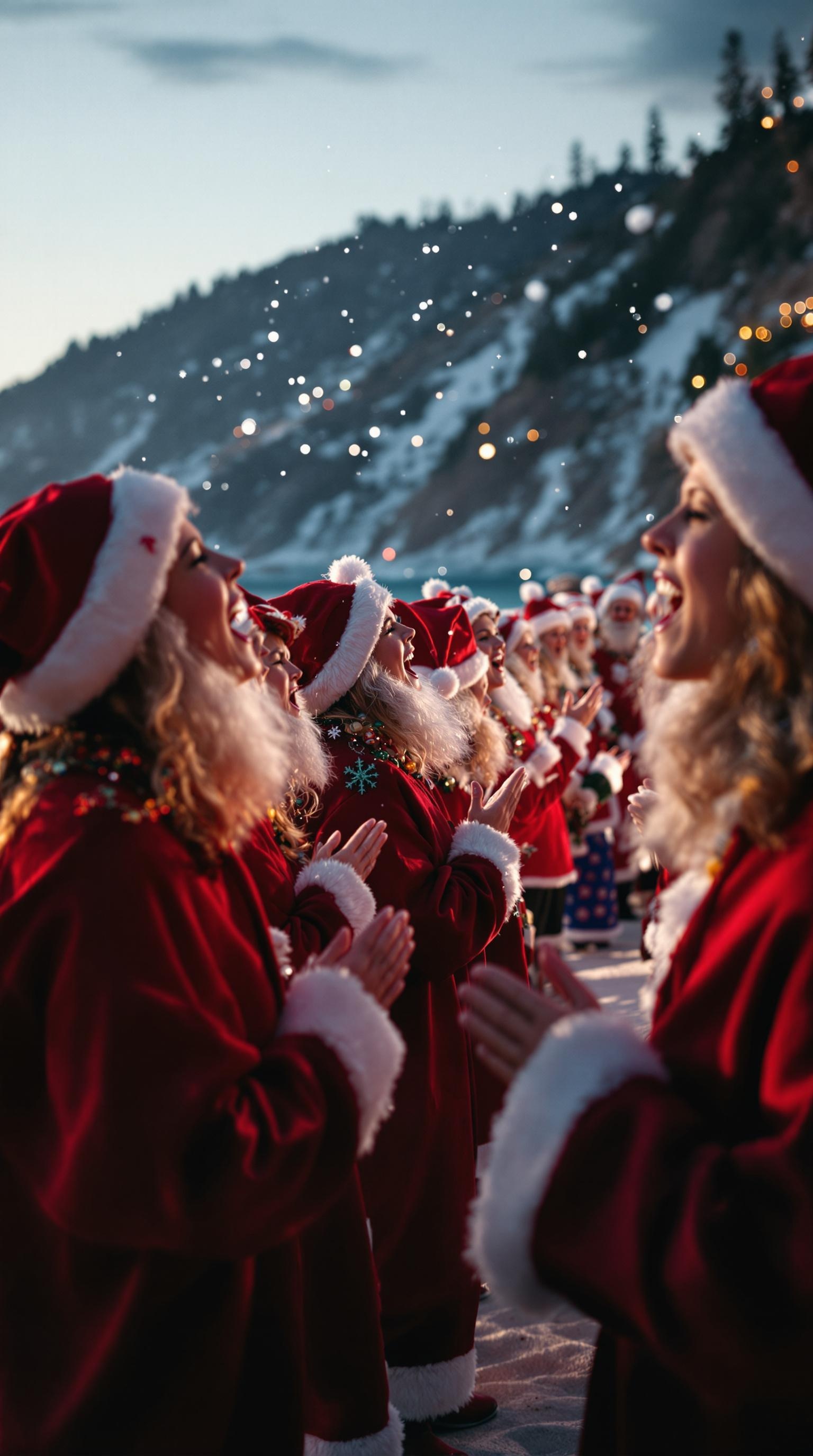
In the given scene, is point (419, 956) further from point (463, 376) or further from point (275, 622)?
point (463, 376)

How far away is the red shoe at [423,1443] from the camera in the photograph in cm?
312

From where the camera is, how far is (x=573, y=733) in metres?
6.80

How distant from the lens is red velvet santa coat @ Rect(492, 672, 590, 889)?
21.2ft

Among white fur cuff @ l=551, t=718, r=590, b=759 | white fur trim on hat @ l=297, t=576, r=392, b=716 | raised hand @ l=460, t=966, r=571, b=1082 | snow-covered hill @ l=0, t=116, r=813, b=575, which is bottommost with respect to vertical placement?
snow-covered hill @ l=0, t=116, r=813, b=575

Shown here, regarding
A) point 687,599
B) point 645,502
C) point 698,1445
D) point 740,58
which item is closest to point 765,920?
point 687,599

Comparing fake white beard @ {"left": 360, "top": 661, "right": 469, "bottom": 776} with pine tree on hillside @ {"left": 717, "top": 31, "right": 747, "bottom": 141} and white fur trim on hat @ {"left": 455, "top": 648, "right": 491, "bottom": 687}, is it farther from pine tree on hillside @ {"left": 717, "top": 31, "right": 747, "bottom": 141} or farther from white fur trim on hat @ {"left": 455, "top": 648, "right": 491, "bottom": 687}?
pine tree on hillside @ {"left": 717, "top": 31, "right": 747, "bottom": 141}

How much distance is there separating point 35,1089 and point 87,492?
0.95 meters

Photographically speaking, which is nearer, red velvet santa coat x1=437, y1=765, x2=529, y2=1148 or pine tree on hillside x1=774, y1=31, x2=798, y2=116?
red velvet santa coat x1=437, y1=765, x2=529, y2=1148

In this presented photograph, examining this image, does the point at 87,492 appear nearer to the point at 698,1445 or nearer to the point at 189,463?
the point at 698,1445

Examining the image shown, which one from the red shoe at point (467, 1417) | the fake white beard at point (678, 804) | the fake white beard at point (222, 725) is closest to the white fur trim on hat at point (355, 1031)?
the fake white beard at point (222, 725)

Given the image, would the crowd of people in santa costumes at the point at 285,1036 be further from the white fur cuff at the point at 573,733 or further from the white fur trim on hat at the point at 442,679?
the white fur cuff at the point at 573,733

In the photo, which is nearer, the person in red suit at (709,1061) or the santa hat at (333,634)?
the person in red suit at (709,1061)

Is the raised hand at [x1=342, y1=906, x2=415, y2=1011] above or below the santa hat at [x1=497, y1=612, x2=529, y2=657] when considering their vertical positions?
above

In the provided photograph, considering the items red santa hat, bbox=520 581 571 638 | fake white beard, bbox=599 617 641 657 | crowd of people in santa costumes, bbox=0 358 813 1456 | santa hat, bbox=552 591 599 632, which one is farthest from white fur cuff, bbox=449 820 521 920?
fake white beard, bbox=599 617 641 657
